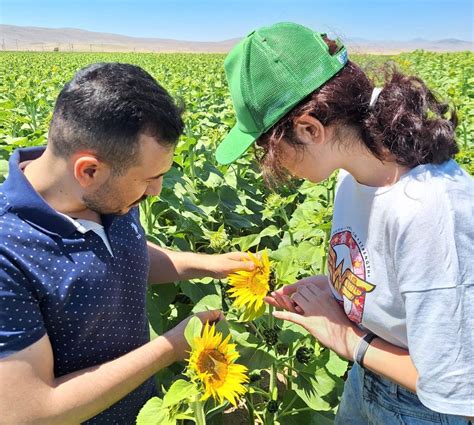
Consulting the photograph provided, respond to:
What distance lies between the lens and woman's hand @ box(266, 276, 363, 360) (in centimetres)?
129

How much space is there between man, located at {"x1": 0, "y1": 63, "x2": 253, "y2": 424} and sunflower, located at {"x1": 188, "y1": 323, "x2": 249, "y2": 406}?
17cm

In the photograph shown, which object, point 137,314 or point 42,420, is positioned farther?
point 137,314

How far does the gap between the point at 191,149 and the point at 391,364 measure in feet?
6.71

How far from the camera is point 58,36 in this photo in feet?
424

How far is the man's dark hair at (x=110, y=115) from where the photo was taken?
117 cm

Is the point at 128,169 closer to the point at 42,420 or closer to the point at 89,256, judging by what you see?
the point at 89,256

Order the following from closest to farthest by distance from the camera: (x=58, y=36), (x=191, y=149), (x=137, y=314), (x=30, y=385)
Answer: (x=30, y=385) → (x=137, y=314) → (x=191, y=149) → (x=58, y=36)

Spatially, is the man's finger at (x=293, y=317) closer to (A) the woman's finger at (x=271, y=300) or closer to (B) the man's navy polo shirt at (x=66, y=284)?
(A) the woman's finger at (x=271, y=300)

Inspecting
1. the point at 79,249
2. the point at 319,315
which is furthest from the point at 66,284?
the point at 319,315

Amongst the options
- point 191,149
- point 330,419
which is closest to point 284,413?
point 330,419

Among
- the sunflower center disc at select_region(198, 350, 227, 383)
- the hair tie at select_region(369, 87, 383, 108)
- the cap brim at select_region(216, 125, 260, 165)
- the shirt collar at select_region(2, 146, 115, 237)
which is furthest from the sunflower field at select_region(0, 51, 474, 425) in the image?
the shirt collar at select_region(2, 146, 115, 237)

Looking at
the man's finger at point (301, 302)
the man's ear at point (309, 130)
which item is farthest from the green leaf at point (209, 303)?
the man's ear at point (309, 130)

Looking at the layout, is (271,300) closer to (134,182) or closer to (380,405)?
(380,405)

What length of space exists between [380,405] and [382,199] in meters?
0.52
